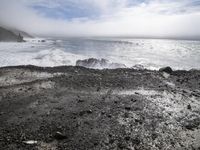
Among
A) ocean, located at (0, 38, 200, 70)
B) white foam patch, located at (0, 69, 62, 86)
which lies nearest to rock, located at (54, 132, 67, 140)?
white foam patch, located at (0, 69, 62, 86)

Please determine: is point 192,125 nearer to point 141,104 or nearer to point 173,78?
point 141,104

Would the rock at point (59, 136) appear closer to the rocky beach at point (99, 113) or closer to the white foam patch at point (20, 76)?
the rocky beach at point (99, 113)

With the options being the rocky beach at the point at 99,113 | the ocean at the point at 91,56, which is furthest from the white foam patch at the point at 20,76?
the ocean at the point at 91,56

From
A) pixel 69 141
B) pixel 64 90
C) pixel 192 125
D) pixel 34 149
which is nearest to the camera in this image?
pixel 34 149

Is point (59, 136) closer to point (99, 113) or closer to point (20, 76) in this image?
point (99, 113)

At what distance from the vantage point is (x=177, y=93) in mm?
9102

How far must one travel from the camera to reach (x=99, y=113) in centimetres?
677

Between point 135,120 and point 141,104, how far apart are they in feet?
4.69

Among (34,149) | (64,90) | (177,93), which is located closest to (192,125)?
(177,93)

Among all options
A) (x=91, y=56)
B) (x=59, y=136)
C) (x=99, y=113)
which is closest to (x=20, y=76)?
(x=99, y=113)

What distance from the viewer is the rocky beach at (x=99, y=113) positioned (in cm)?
521

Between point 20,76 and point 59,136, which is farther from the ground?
point 20,76

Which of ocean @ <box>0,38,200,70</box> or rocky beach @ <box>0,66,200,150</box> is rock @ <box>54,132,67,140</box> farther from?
ocean @ <box>0,38,200,70</box>

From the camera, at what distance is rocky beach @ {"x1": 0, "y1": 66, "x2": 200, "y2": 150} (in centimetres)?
521
